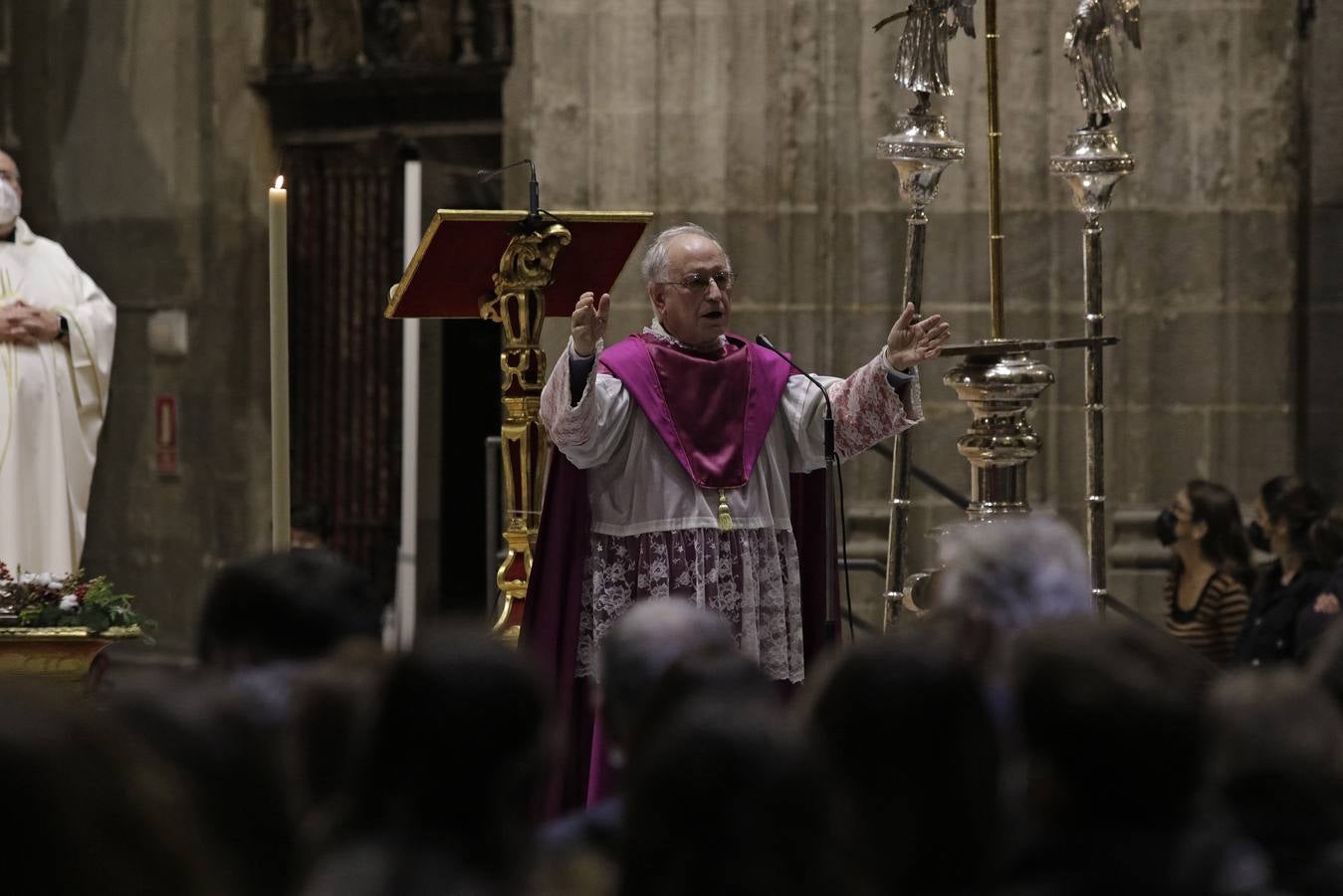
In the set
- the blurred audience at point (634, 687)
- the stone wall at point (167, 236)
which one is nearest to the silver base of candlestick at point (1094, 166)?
the blurred audience at point (634, 687)

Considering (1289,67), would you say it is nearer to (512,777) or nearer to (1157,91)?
(1157,91)

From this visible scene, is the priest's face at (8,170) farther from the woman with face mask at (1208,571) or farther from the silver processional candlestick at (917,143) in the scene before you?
the woman with face mask at (1208,571)

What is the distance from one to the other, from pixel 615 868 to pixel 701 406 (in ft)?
11.0

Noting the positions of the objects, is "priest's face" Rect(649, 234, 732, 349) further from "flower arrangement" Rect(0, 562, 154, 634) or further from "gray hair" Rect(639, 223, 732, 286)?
"flower arrangement" Rect(0, 562, 154, 634)

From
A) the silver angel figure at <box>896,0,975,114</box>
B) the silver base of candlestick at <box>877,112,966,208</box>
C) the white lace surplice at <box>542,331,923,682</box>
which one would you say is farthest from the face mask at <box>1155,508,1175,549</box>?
the white lace surplice at <box>542,331,923,682</box>

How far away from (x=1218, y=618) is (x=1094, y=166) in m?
2.47

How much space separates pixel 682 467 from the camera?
19.2ft

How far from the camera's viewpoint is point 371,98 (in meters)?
11.4

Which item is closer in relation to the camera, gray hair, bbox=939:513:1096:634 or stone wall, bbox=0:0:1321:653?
gray hair, bbox=939:513:1096:634

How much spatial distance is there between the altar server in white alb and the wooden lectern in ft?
8.97

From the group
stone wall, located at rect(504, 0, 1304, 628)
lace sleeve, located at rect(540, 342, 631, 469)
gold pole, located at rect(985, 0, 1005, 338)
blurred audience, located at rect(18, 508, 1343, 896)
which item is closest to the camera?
blurred audience, located at rect(18, 508, 1343, 896)

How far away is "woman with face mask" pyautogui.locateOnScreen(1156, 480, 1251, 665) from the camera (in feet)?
26.9

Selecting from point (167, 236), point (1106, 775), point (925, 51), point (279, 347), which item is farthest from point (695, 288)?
point (167, 236)

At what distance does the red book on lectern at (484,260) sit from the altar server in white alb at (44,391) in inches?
108
